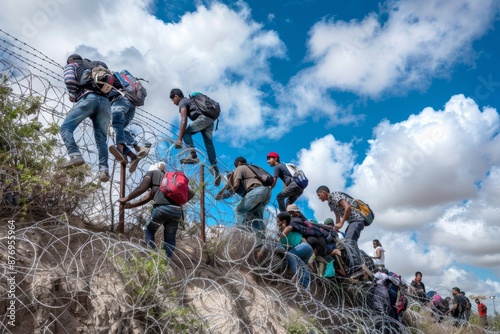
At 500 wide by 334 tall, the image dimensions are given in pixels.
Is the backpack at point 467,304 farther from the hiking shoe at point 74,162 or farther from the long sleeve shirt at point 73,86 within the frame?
the long sleeve shirt at point 73,86

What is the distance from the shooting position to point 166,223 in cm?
540

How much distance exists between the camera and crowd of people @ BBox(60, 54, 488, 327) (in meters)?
5.48

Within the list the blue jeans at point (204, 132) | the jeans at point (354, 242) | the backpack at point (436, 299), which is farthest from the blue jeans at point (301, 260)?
the backpack at point (436, 299)

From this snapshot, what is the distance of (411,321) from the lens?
8695 mm

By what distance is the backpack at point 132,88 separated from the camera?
6.46 m

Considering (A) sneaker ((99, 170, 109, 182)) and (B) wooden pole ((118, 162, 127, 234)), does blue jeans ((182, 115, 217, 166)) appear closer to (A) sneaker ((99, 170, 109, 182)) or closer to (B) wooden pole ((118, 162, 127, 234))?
(B) wooden pole ((118, 162, 127, 234))

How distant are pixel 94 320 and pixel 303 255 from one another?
3.12 m

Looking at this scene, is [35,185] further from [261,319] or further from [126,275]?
[261,319]

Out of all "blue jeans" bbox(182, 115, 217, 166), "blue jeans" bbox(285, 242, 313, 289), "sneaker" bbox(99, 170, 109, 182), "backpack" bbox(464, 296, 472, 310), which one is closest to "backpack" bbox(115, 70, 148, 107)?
"blue jeans" bbox(182, 115, 217, 166)

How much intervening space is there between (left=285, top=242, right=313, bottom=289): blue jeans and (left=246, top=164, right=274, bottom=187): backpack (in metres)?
1.03

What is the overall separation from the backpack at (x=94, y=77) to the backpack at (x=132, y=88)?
1.75ft

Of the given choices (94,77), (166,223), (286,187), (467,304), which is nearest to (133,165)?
(166,223)

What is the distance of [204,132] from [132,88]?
1570mm

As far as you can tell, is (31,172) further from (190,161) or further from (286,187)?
(286,187)
